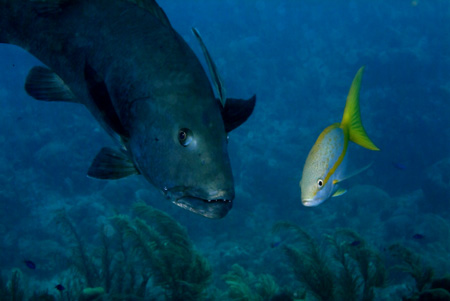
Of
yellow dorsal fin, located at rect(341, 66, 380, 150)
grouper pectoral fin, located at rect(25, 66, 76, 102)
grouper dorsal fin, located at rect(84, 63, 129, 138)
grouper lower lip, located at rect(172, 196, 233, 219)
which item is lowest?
grouper lower lip, located at rect(172, 196, 233, 219)

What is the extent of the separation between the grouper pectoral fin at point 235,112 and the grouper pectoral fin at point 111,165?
0.46m

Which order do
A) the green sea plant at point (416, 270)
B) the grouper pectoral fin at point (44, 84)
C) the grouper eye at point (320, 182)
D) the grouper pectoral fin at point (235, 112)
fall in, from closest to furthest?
the grouper pectoral fin at point (235, 112) < the grouper pectoral fin at point (44, 84) < the grouper eye at point (320, 182) < the green sea plant at point (416, 270)

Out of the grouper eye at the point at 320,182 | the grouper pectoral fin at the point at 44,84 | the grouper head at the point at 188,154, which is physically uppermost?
the grouper pectoral fin at the point at 44,84

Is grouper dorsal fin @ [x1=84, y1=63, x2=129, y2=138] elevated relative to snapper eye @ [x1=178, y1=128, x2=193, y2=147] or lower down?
elevated

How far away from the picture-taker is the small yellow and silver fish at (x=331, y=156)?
218 centimetres

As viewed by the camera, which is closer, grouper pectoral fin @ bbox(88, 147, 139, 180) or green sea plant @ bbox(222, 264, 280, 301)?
grouper pectoral fin @ bbox(88, 147, 139, 180)

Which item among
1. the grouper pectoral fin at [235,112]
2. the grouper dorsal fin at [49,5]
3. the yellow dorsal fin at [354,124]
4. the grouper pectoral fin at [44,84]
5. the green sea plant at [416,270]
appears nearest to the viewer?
the grouper pectoral fin at [235,112]

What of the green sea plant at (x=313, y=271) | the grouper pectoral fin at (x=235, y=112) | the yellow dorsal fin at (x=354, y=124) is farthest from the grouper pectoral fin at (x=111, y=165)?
the green sea plant at (x=313, y=271)

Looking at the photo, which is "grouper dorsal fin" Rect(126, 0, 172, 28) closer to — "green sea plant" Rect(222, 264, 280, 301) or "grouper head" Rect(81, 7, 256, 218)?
"grouper head" Rect(81, 7, 256, 218)

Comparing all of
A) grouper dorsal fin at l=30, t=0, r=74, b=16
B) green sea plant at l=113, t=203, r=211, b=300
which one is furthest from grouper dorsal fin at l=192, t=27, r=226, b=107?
green sea plant at l=113, t=203, r=211, b=300

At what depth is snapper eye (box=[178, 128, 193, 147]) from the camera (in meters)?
1.01

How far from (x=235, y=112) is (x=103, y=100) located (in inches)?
20.8

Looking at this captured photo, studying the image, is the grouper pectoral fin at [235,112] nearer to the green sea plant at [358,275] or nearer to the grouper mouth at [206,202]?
the grouper mouth at [206,202]

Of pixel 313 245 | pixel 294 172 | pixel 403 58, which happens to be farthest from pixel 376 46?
pixel 313 245
